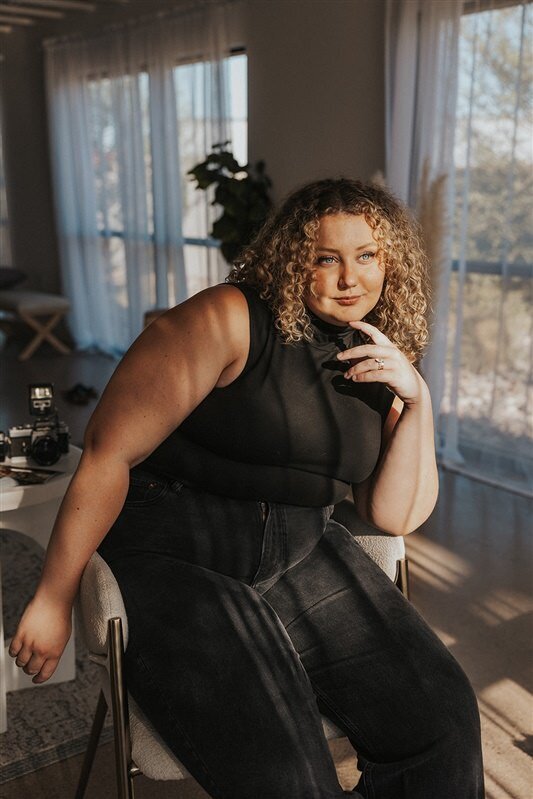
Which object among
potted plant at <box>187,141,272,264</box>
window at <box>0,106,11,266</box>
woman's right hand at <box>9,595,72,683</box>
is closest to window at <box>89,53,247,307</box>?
potted plant at <box>187,141,272,264</box>

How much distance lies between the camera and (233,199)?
522cm

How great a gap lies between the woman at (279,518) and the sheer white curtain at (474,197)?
2529 millimetres

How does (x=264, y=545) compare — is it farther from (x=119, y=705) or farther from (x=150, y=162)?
(x=150, y=162)

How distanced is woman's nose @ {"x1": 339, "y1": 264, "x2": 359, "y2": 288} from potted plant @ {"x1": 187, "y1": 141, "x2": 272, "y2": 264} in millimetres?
3846

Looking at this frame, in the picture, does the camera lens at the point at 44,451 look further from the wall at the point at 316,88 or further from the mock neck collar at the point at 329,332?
the wall at the point at 316,88

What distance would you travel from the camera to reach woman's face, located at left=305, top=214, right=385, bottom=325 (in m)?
1.40

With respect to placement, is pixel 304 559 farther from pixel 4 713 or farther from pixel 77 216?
pixel 77 216

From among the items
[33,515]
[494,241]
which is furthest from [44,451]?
[494,241]

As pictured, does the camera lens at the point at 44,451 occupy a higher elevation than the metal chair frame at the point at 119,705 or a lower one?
higher

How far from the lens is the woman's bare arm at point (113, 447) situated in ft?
4.26

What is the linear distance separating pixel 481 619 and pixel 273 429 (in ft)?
5.21

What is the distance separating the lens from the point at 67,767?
1.94m

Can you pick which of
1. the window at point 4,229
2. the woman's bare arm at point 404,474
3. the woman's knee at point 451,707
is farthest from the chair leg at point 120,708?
the window at point 4,229

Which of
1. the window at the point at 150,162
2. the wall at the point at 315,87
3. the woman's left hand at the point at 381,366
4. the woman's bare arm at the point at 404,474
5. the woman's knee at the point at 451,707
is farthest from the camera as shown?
the window at the point at 150,162
